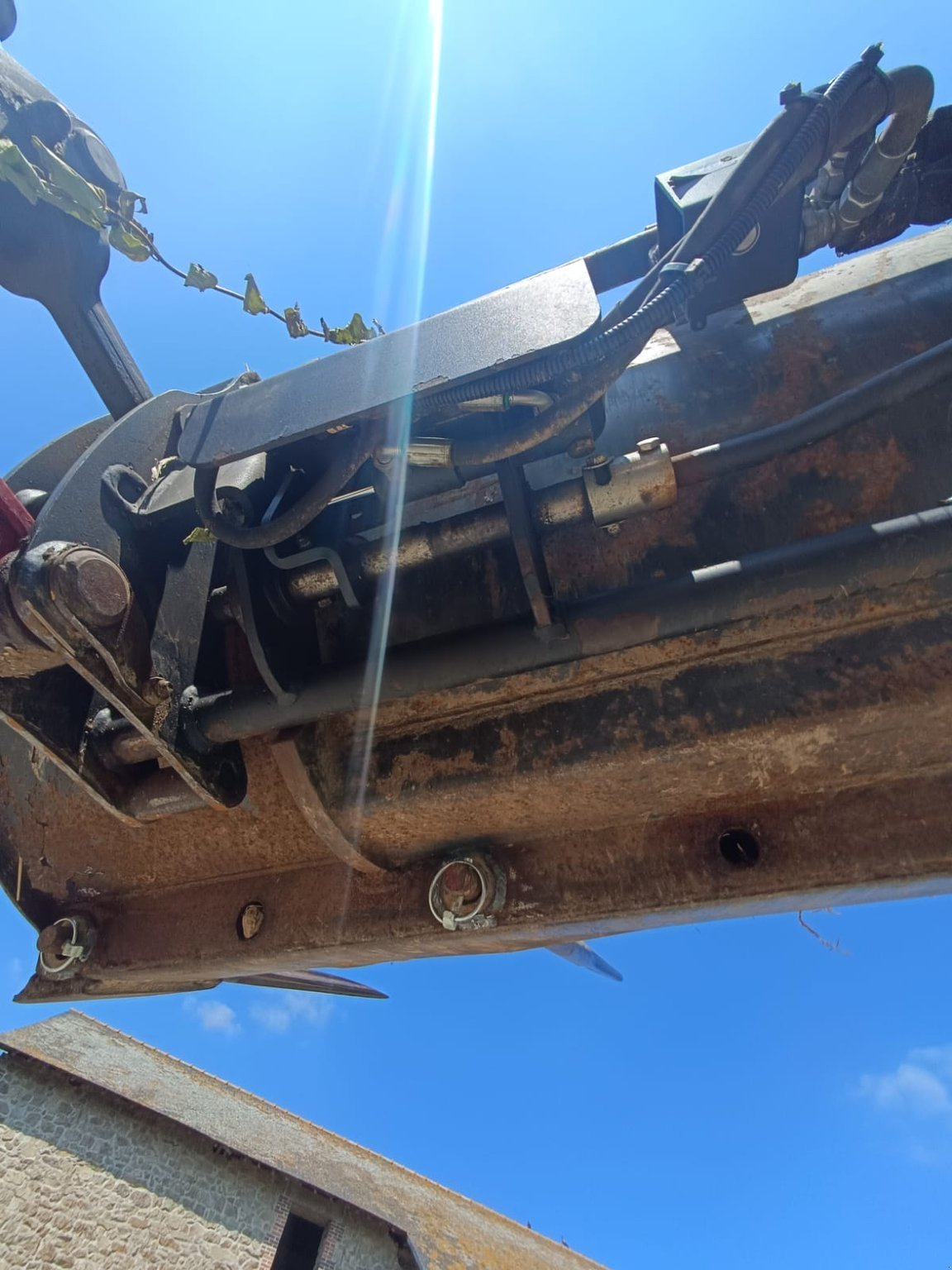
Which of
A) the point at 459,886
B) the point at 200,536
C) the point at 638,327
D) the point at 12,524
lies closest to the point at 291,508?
the point at 200,536

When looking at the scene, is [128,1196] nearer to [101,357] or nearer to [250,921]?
[250,921]

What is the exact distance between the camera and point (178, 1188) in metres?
7.99

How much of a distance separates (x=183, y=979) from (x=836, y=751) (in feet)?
8.08

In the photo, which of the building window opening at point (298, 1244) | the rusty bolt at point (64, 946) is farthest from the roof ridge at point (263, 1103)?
the rusty bolt at point (64, 946)

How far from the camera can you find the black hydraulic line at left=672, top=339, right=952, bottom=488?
4.96 ft

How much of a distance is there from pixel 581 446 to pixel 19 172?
1.76 metres

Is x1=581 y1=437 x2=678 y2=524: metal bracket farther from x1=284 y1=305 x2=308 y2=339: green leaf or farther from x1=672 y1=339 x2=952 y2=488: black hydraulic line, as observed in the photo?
x1=284 y1=305 x2=308 y2=339: green leaf

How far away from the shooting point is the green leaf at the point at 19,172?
186 centimetres

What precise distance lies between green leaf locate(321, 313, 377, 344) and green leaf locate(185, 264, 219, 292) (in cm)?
37

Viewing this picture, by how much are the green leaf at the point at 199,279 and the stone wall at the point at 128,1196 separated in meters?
9.35

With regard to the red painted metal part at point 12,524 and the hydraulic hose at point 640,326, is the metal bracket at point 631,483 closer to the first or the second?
the hydraulic hose at point 640,326

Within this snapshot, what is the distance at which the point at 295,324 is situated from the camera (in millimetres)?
2285

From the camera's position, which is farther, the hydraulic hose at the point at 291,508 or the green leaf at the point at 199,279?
the green leaf at the point at 199,279

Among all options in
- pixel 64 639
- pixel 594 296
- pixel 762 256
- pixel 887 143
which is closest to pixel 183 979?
pixel 64 639
